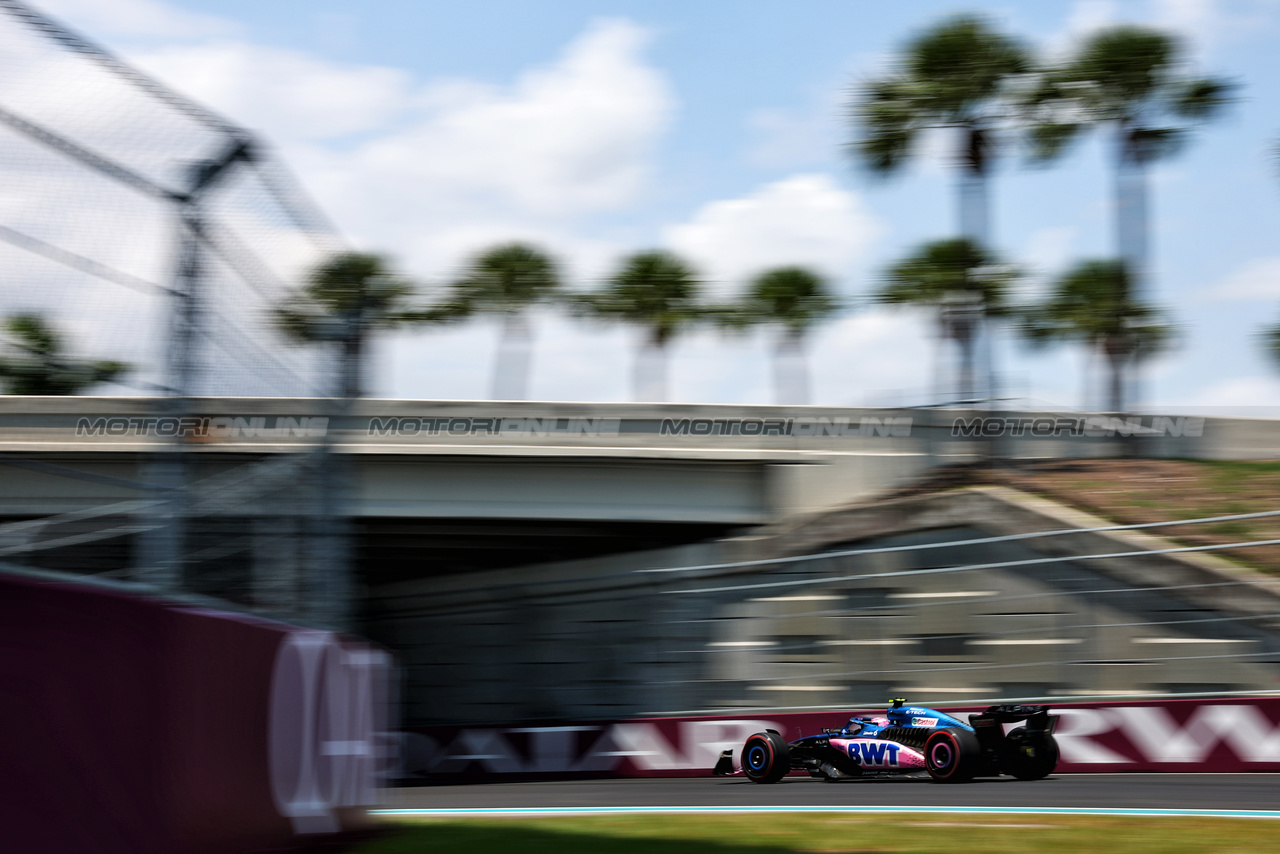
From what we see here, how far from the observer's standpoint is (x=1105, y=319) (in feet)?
106

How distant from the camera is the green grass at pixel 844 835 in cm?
696

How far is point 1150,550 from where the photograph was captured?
15984mm

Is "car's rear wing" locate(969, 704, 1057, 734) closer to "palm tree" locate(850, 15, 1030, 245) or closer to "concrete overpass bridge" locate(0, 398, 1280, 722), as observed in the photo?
"concrete overpass bridge" locate(0, 398, 1280, 722)

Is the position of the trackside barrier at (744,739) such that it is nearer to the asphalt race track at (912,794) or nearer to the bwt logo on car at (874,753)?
the asphalt race track at (912,794)

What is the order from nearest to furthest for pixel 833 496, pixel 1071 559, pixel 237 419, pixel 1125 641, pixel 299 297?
pixel 237 419
pixel 299 297
pixel 1125 641
pixel 1071 559
pixel 833 496

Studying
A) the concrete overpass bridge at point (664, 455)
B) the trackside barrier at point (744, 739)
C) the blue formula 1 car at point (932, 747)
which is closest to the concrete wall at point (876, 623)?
the concrete overpass bridge at point (664, 455)

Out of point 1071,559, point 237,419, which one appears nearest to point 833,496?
point 1071,559

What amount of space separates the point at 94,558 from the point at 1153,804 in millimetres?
8101

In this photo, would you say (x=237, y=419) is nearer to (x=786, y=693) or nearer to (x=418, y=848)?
(x=418, y=848)

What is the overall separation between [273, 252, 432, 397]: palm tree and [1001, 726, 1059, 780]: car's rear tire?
785cm

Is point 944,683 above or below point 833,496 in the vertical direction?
below

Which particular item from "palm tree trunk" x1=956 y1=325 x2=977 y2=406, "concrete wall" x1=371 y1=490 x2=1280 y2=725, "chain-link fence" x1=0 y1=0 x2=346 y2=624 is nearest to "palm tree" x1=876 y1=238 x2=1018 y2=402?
"palm tree trunk" x1=956 y1=325 x2=977 y2=406

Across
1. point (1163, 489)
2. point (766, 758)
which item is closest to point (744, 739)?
point (766, 758)

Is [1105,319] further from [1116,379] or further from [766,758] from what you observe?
[766,758]
